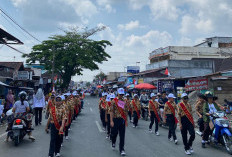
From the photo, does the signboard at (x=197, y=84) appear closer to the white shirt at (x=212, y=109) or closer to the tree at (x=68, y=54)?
the white shirt at (x=212, y=109)

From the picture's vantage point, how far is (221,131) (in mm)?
6637

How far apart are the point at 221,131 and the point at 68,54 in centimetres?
3502

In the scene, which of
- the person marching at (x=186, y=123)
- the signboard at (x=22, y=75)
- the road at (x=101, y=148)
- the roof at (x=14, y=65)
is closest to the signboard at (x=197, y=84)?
the road at (x=101, y=148)

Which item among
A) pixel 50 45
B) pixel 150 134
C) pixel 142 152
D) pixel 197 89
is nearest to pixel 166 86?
pixel 197 89

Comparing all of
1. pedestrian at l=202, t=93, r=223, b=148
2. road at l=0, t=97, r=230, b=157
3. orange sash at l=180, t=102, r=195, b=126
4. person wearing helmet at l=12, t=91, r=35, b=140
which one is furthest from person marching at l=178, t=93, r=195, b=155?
person wearing helmet at l=12, t=91, r=35, b=140

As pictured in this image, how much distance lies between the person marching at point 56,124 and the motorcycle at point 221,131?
186 inches

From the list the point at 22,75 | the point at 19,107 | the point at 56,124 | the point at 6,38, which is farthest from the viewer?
the point at 22,75

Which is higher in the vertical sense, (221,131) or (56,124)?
(56,124)

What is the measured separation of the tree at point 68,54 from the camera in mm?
38875

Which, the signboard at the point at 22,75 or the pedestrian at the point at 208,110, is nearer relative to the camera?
the pedestrian at the point at 208,110

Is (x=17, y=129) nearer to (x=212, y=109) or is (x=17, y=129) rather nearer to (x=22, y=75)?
(x=212, y=109)

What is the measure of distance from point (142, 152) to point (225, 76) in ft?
38.7

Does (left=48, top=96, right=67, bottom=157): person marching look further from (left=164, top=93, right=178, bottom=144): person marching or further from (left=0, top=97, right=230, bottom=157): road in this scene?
(left=164, top=93, right=178, bottom=144): person marching

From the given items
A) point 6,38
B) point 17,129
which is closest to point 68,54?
point 6,38
